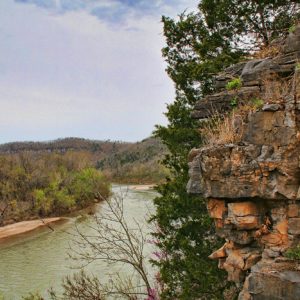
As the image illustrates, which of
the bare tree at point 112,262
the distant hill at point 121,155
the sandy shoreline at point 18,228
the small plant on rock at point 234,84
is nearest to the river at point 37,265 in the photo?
the bare tree at point 112,262

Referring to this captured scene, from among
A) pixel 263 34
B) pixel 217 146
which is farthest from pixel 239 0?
pixel 217 146

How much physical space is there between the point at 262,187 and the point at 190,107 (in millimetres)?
8331

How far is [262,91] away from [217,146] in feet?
5.01

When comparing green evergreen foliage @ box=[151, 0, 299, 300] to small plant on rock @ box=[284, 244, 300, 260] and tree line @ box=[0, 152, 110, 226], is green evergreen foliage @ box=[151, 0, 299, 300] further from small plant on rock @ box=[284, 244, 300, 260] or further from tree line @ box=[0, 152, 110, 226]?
tree line @ box=[0, 152, 110, 226]

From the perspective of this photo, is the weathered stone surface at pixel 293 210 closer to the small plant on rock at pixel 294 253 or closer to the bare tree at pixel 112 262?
the small plant on rock at pixel 294 253

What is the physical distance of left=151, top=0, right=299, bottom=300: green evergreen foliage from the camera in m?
11.9

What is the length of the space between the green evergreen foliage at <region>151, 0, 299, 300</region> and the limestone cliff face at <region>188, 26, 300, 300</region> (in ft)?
14.6

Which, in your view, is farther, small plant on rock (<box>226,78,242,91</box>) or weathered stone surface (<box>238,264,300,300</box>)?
small plant on rock (<box>226,78,242,91</box>)

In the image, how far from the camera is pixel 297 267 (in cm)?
609

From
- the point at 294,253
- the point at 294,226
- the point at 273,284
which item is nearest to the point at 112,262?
the point at 273,284

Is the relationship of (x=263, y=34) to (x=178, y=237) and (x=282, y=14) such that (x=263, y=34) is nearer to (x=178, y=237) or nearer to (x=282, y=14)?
(x=282, y=14)

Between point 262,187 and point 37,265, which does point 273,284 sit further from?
point 37,265

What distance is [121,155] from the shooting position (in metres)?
138

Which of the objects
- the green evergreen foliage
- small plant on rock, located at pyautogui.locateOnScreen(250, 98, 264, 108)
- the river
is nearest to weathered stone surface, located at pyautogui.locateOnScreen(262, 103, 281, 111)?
small plant on rock, located at pyautogui.locateOnScreen(250, 98, 264, 108)
